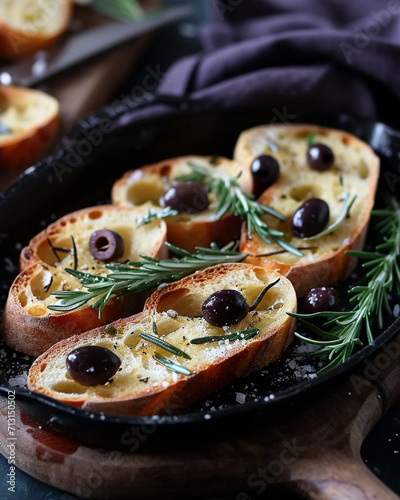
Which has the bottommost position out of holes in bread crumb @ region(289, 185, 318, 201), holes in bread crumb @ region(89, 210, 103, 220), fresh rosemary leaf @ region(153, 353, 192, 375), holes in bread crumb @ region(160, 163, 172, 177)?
holes in bread crumb @ region(289, 185, 318, 201)

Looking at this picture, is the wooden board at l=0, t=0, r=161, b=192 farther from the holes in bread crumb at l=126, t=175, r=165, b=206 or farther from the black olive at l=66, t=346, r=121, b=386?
the black olive at l=66, t=346, r=121, b=386

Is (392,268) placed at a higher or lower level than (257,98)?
lower

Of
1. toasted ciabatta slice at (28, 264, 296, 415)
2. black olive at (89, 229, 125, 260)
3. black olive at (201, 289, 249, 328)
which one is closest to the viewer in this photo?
toasted ciabatta slice at (28, 264, 296, 415)

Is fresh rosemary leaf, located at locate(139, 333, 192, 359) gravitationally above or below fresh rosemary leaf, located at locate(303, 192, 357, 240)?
above

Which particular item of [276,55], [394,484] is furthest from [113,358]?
[276,55]

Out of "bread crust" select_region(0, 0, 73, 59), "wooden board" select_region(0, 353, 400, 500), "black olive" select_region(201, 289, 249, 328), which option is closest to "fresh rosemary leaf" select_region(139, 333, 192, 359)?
"black olive" select_region(201, 289, 249, 328)

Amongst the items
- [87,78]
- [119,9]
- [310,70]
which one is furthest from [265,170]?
[119,9]

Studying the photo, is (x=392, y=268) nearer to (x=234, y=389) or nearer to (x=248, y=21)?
(x=234, y=389)
